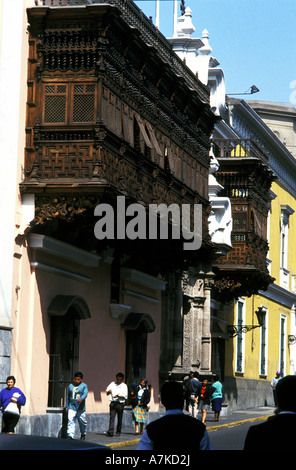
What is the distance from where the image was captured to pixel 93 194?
18.9 metres

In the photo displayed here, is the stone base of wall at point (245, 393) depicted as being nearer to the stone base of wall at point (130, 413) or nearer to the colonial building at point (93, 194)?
the stone base of wall at point (130, 413)

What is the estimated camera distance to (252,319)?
40594mm

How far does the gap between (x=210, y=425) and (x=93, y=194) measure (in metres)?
10.9

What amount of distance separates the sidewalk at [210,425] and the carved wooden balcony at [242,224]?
4.05 meters

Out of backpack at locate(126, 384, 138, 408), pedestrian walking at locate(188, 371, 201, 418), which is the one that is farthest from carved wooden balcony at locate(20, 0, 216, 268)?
pedestrian walking at locate(188, 371, 201, 418)

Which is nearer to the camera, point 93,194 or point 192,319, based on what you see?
point 93,194

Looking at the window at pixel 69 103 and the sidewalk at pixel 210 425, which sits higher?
the window at pixel 69 103

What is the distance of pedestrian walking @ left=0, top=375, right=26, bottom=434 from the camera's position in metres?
16.8

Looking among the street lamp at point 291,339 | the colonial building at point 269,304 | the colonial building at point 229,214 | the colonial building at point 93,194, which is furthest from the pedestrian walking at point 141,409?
the street lamp at point 291,339

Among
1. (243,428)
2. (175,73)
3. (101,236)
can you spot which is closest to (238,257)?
(243,428)

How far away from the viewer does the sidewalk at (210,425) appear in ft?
65.5

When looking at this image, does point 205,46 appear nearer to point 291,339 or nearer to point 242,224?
point 242,224

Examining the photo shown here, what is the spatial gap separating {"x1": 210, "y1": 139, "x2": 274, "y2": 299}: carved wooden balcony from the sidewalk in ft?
13.3

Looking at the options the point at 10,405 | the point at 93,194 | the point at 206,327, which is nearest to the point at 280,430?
the point at 10,405
